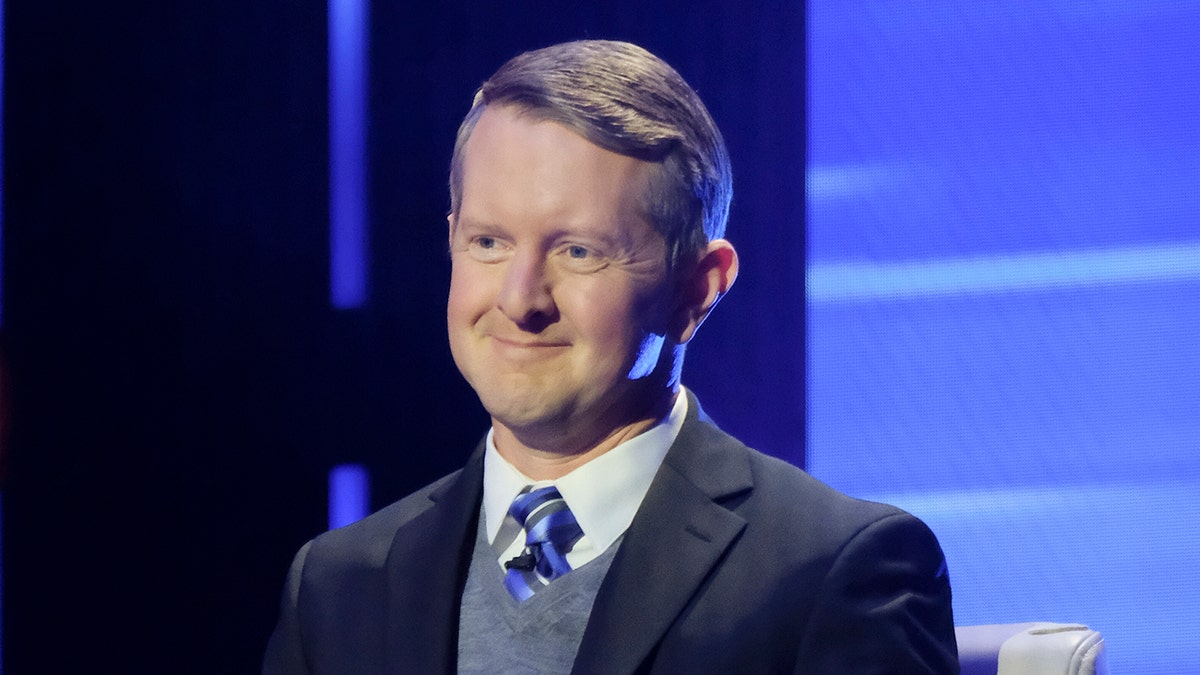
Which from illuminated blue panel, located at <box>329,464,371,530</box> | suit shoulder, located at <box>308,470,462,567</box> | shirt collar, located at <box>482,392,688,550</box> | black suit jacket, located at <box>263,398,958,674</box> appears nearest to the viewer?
black suit jacket, located at <box>263,398,958,674</box>

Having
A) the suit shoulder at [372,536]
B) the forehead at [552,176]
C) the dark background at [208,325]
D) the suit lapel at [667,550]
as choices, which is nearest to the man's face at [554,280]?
the forehead at [552,176]

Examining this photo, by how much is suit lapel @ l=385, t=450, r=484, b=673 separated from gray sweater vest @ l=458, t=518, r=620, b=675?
0.02 m

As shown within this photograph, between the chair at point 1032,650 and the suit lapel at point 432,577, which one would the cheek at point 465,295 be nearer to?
the suit lapel at point 432,577

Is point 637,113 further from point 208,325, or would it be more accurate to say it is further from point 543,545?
point 208,325

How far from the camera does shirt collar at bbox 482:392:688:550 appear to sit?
1450 millimetres

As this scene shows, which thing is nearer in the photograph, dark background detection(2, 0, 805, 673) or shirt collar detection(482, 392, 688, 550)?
shirt collar detection(482, 392, 688, 550)

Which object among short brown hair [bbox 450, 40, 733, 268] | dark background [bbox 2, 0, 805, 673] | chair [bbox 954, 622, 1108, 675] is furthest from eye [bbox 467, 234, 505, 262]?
dark background [bbox 2, 0, 805, 673]

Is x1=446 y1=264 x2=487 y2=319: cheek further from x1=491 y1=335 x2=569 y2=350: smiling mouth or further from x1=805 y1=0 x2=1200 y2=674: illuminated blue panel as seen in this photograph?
x1=805 y1=0 x2=1200 y2=674: illuminated blue panel

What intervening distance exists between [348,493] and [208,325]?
37 cm

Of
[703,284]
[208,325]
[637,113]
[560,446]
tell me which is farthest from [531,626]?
[208,325]

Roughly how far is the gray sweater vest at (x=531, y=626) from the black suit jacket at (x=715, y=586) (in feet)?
0.08

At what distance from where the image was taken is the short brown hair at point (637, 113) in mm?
1397

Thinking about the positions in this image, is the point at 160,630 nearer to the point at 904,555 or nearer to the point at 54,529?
the point at 54,529

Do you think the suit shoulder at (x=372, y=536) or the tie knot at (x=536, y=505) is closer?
the tie knot at (x=536, y=505)
